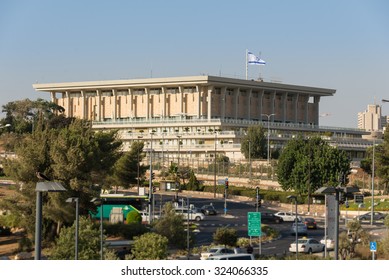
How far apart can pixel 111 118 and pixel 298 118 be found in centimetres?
3352

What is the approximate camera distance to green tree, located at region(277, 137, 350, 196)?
89.8 metres

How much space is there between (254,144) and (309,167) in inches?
1173

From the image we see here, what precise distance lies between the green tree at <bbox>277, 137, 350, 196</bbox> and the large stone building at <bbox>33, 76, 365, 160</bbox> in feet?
113

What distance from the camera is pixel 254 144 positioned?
11925 cm

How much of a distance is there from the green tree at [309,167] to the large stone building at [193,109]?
34.6 m

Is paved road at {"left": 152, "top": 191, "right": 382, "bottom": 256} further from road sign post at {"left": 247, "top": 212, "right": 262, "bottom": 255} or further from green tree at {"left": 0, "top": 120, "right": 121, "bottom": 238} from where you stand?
green tree at {"left": 0, "top": 120, "right": 121, "bottom": 238}

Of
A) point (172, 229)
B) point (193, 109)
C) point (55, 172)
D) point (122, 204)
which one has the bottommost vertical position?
point (172, 229)

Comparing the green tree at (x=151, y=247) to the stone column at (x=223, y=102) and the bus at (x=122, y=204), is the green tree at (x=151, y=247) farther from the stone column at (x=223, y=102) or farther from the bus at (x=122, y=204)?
the stone column at (x=223, y=102)

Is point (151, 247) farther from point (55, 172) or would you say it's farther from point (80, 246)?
point (55, 172)

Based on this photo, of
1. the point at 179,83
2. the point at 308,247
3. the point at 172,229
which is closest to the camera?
the point at 308,247

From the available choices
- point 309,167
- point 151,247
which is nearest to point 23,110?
point 309,167

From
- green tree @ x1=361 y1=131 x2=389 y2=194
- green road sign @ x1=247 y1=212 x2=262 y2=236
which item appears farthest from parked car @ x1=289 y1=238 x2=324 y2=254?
green tree @ x1=361 y1=131 x2=389 y2=194

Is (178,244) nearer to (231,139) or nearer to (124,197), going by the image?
(124,197)

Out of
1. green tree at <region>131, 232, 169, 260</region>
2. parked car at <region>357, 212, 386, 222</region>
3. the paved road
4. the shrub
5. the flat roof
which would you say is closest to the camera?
green tree at <region>131, 232, 169, 260</region>
